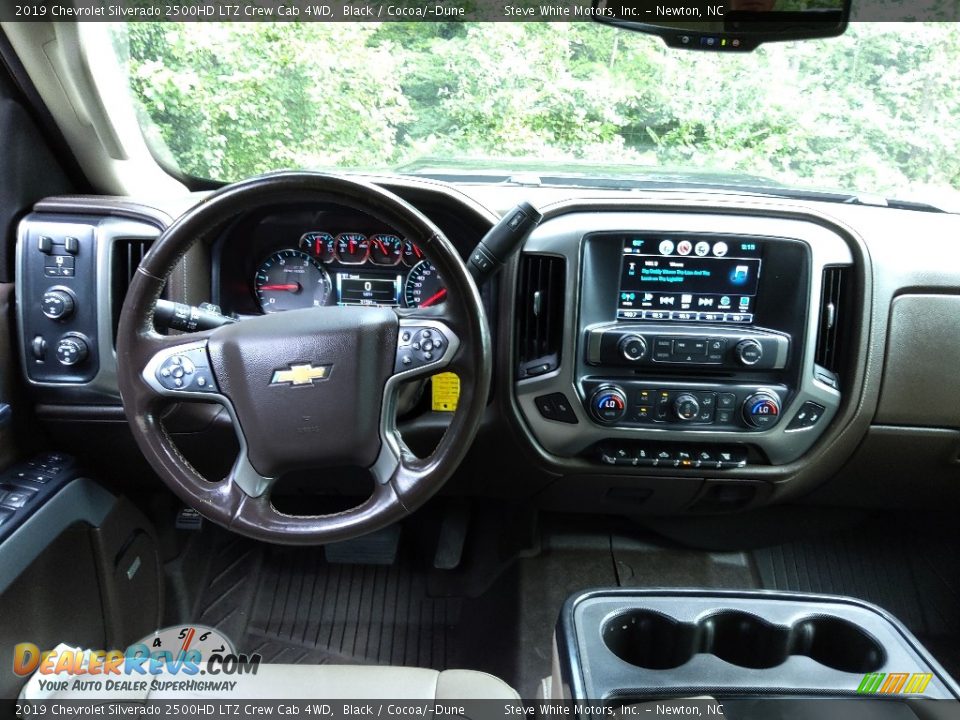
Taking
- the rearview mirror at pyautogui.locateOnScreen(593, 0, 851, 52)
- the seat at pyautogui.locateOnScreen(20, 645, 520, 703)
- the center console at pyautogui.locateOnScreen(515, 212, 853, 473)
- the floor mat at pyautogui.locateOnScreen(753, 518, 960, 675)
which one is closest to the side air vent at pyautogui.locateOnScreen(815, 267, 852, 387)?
the center console at pyautogui.locateOnScreen(515, 212, 853, 473)

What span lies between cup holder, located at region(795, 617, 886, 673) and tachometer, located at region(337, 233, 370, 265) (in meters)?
1.36

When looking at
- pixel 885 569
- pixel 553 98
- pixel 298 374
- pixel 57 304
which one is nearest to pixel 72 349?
pixel 57 304

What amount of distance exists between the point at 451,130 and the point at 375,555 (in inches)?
56.0

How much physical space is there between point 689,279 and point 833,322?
1.37 ft

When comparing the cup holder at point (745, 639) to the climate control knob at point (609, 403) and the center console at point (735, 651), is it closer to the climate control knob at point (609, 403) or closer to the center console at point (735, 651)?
the center console at point (735, 651)

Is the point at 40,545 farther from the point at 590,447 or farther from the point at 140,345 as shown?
the point at 590,447

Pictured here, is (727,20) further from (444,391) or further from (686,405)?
(444,391)

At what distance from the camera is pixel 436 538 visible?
261cm

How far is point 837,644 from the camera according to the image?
1570mm

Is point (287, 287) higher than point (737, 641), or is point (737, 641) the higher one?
point (287, 287)

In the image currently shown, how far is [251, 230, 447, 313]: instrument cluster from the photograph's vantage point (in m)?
2.02

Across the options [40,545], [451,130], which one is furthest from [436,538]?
[451,130]

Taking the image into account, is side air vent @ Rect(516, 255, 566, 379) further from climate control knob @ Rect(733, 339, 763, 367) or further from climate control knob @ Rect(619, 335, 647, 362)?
climate control knob @ Rect(733, 339, 763, 367)

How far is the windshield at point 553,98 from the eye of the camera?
1.84 metres
